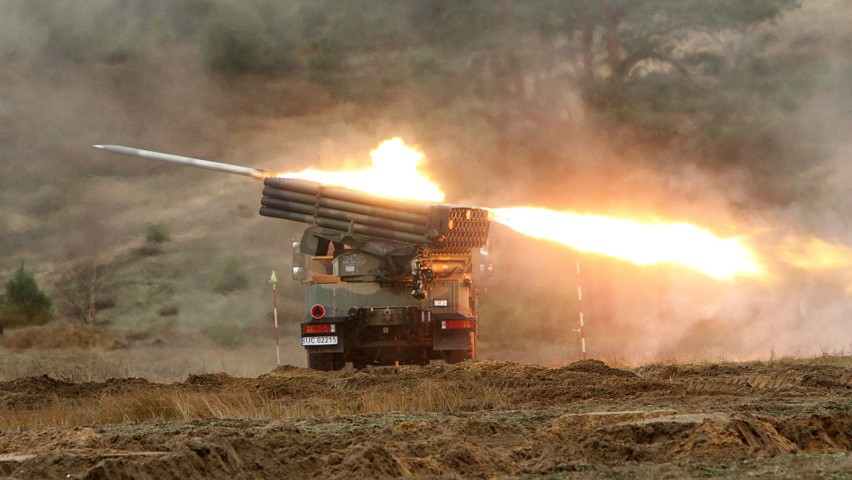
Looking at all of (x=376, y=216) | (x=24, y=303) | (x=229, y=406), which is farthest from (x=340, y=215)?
(x=24, y=303)

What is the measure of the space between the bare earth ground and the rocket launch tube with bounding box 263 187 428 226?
13.7 feet

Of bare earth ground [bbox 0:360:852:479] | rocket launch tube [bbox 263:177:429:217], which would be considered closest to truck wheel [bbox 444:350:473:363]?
rocket launch tube [bbox 263:177:429:217]

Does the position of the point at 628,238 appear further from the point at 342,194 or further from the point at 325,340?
the point at 325,340

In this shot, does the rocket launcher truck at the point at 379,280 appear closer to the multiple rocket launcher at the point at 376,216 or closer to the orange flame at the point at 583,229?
the multiple rocket launcher at the point at 376,216

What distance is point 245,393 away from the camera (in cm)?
1767

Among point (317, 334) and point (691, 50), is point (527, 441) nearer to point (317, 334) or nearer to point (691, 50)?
point (317, 334)

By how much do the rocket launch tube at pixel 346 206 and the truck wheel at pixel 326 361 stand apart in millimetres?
2697

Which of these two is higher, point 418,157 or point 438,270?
point 418,157

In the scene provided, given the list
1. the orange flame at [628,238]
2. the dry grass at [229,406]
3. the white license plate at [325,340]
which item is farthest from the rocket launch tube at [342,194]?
the dry grass at [229,406]

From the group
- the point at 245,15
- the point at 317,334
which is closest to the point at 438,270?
the point at 317,334

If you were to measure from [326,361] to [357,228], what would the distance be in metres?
2.53

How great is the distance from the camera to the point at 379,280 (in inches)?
958

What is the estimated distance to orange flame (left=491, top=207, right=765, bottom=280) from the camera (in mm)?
27109

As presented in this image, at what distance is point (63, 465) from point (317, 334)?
13.4 m
